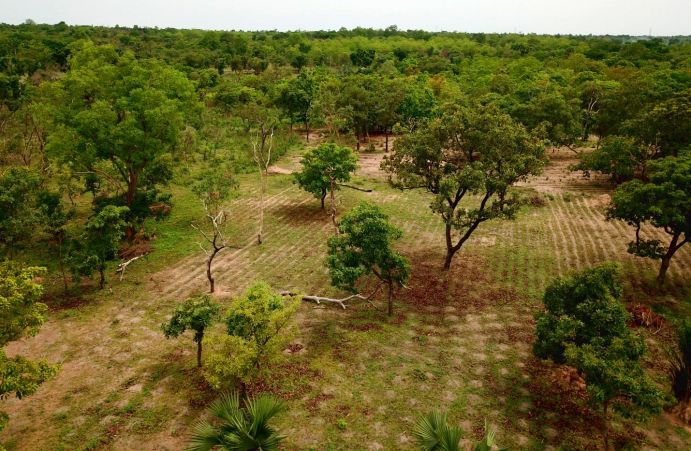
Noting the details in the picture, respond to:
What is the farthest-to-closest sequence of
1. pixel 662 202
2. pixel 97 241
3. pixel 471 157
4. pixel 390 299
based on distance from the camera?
pixel 97 241, pixel 471 157, pixel 390 299, pixel 662 202

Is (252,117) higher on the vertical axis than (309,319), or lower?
higher

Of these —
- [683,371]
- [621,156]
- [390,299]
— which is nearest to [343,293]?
[390,299]

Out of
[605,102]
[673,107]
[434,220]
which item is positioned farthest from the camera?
[605,102]

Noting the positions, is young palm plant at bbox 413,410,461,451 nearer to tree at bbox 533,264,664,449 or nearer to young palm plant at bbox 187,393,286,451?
young palm plant at bbox 187,393,286,451

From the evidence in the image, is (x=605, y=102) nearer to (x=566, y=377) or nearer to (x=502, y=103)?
(x=502, y=103)

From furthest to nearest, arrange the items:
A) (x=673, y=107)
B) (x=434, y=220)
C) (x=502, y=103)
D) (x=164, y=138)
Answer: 1. (x=502, y=103)
2. (x=434, y=220)
3. (x=673, y=107)
4. (x=164, y=138)

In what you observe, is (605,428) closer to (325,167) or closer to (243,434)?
(243,434)

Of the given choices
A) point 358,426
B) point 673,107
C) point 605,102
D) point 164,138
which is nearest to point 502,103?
point 605,102

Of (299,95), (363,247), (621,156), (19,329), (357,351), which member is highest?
(299,95)

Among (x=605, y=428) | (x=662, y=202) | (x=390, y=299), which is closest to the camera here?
(x=605, y=428)
